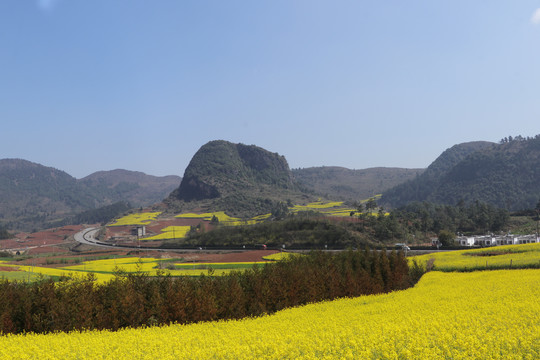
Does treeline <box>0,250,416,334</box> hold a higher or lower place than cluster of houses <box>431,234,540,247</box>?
higher

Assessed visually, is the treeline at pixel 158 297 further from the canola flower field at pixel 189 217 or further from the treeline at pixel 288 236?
the canola flower field at pixel 189 217

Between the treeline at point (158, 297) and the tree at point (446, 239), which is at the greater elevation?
the treeline at point (158, 297)

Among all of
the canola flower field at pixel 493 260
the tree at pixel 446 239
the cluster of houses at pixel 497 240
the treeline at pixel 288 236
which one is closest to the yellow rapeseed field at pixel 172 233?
the treeline at pixel 288 236

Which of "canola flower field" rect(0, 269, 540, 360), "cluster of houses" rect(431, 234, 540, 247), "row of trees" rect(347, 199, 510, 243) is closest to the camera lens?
"canola flower field" rect(0, 269, 540, 360)

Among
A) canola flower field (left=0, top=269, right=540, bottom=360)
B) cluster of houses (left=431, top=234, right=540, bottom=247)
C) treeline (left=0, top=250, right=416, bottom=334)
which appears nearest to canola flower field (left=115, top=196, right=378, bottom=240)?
cluster of houses (left=431, top=234, right=540, bottom=247)

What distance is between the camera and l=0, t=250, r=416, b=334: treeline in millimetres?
19188

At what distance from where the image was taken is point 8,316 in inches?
739

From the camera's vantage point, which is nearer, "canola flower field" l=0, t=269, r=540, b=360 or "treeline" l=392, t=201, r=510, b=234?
"canola flower field" l=0, t=269, r=540, b=360

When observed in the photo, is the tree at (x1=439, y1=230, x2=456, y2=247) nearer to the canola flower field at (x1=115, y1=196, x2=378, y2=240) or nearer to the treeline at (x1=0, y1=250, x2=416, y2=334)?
the canola flower field at (x1=115, y1=196, x2=378, y2=240)

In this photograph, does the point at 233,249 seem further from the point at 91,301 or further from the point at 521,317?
the point at 521,317

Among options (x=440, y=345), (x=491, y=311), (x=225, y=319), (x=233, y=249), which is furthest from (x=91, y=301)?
(x=233, y=249)

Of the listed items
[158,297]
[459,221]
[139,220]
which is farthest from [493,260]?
[139,220]

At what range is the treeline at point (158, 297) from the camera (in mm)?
19188

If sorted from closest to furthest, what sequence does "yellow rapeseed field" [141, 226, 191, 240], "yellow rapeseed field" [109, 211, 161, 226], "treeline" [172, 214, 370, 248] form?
"treeline" [172, 214, 370, 248]
"yellow rapeseed field" [141, 226, 191, 240]
"yellow rapeseed field" [109, 211, 161, 226]
